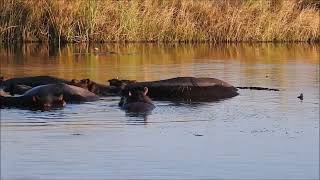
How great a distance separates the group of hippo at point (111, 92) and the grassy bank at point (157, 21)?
12247mm

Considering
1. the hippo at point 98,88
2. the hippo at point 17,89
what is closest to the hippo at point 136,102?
the hippo at point 98,88

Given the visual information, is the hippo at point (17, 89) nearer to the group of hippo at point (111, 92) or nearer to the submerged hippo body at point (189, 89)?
the group of hippo at point (111, 92)

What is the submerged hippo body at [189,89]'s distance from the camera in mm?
14039

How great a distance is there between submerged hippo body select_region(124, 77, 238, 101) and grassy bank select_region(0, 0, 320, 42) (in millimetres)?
13149

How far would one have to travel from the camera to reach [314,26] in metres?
30.1

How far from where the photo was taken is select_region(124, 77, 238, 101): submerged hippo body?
1404cm

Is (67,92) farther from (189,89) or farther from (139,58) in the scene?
(139,58)

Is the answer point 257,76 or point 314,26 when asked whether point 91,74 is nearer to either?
point 257,76

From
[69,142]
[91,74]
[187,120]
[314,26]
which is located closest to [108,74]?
[91,74]

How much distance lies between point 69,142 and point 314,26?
2165 centimetres

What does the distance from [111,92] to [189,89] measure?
1242 millimetres

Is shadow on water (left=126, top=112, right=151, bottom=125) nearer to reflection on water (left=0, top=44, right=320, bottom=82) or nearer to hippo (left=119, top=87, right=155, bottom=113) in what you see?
hippo (left=119, top=87, right=155, bottom=113)

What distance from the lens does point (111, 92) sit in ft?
47.2

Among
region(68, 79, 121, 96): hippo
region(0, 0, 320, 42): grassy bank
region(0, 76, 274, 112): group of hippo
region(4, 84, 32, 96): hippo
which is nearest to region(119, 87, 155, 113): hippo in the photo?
region(0, 76, 274, 112): group of hippo
